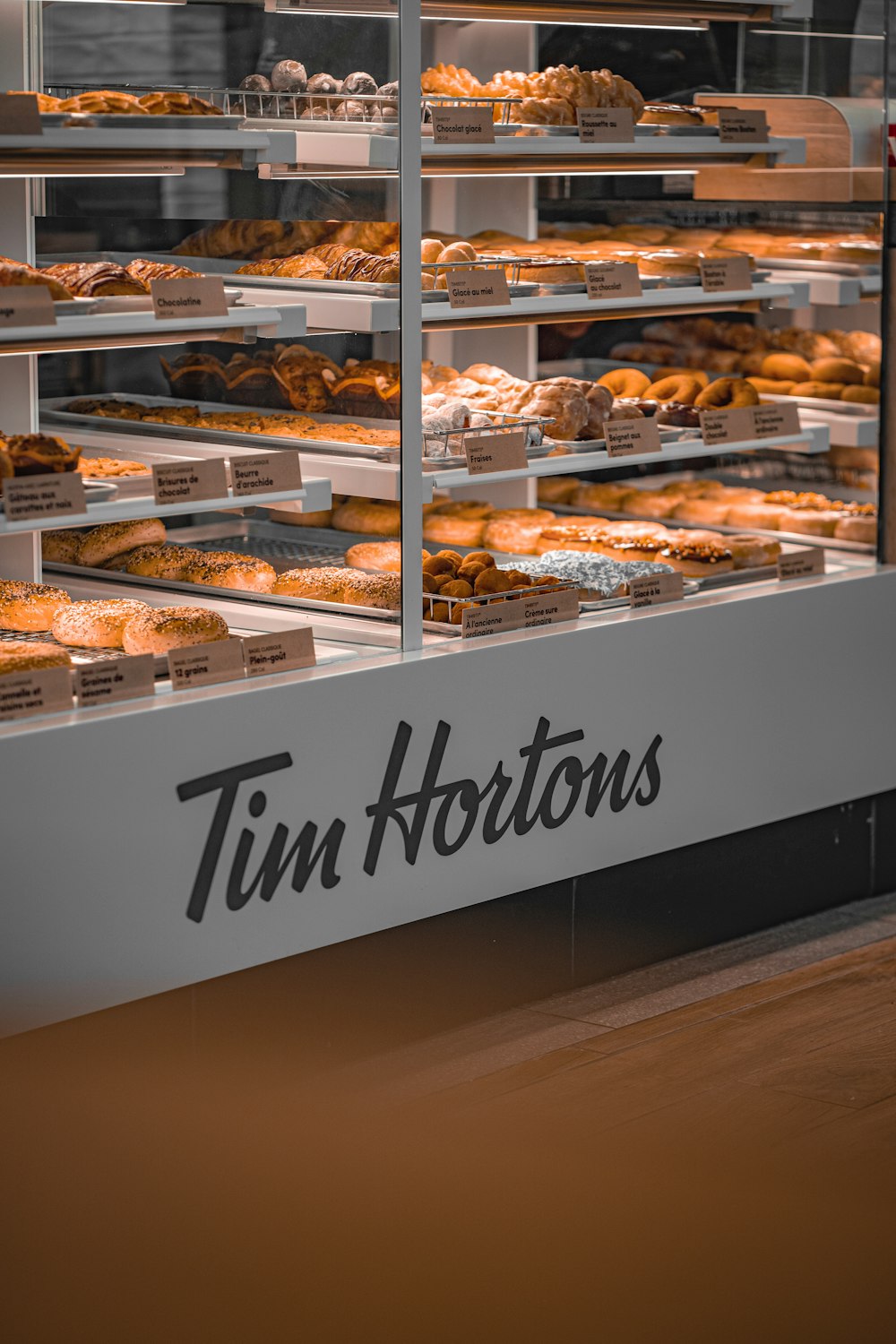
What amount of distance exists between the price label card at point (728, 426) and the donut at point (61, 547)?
1.56 meters

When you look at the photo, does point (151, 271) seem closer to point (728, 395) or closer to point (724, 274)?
point (724, 274)

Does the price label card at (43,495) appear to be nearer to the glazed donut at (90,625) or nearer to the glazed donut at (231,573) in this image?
the glazed donut at (90,625)

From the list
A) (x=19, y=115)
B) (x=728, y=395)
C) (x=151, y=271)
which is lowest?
(x=728, y=395)

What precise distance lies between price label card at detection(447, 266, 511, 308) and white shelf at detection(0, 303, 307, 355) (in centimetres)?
43

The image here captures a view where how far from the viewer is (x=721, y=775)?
4469mm

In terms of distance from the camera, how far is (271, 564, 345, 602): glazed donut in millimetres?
3875

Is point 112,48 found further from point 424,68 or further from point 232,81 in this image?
point 424,68

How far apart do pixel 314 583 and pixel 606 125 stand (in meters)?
1.29

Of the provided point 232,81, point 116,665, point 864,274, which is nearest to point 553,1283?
point 116,665

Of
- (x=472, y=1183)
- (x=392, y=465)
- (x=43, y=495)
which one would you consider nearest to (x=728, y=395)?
(x=392, y=465)

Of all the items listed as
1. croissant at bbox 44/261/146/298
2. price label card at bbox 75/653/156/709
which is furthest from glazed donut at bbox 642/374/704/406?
price label card at bbox 75/653/156/709

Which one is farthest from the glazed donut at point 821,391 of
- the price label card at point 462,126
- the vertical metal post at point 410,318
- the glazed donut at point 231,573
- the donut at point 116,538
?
the donut at point 116,538

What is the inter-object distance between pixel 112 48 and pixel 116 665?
1296 millimetres

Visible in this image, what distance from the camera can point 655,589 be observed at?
4.35m
